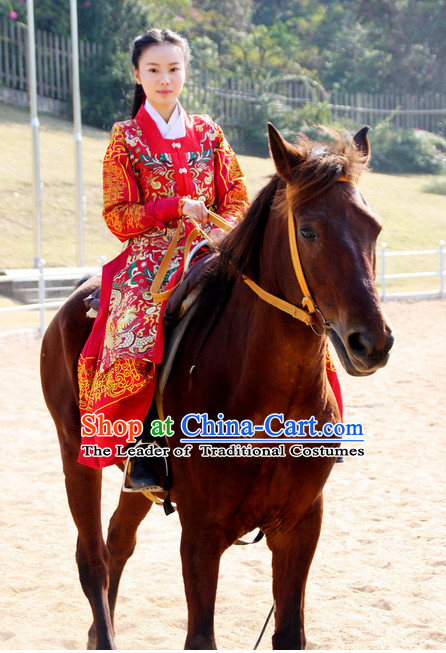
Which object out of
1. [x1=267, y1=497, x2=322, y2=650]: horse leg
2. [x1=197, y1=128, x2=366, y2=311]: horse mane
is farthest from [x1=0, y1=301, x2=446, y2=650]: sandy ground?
[x1=197, y1=128, x2=366, y2=311]: horse mane

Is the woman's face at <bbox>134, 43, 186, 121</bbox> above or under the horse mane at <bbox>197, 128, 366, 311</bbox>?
above

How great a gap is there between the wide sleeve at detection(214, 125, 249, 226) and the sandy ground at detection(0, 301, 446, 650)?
6.94ft

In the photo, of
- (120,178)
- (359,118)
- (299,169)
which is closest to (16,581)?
(120,178)

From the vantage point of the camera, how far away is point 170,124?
3662 millimetres

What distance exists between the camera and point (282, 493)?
3.06 meters

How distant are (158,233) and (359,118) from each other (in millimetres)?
35346

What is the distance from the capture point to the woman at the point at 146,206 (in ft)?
→ 11.1

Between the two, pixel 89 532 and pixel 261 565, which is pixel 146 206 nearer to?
pixel 89 532

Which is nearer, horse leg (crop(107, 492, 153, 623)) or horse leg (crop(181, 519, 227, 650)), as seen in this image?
horse leg (crop(181, 519, 227, 650))

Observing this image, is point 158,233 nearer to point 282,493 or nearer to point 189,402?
point 189,402

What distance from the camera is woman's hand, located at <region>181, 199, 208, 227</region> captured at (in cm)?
334

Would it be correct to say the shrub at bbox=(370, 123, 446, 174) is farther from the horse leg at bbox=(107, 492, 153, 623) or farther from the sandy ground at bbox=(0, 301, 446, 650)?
the horse leg at bbox=(107, 492, 153, 623)

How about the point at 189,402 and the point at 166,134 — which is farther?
the point at 166,134

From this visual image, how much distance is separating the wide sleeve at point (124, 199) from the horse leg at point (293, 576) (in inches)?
53.3
